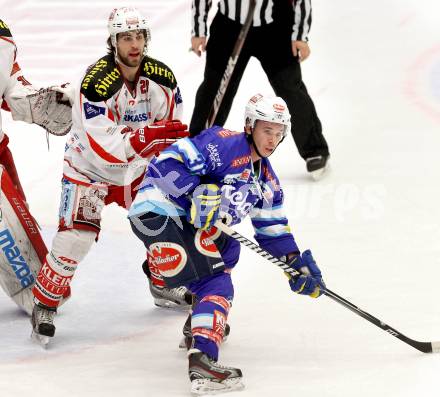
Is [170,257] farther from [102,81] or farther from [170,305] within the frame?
[170,305]

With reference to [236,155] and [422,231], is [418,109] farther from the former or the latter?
[236,155]

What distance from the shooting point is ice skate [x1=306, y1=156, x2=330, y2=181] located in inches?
252

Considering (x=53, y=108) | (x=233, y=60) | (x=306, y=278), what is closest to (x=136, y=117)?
(x=53, y=108)

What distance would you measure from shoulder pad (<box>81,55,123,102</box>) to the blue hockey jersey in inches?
21.3

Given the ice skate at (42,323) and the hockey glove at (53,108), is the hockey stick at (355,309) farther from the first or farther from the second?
the hockey glove at (53,108)

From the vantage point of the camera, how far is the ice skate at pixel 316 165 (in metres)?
6.40

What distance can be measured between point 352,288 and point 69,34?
4.17 metres

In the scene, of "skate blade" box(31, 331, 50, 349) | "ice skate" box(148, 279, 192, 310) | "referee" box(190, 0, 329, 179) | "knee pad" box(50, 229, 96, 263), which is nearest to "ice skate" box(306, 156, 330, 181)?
"referee" box(190, 0, 329, 179)

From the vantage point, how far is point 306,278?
401 centimetres

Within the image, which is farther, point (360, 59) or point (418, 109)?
point (360, 59)

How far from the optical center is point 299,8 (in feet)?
20.3

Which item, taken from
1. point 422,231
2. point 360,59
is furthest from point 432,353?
point 360,59

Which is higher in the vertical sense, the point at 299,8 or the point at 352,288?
the point at 299,8

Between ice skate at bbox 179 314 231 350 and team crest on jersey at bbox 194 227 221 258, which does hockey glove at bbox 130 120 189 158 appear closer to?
team crest on jersey at bbox 194 227 221 258
